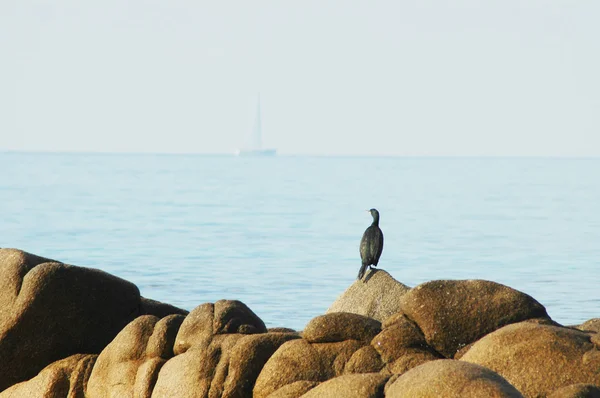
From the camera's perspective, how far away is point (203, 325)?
32.0 ft

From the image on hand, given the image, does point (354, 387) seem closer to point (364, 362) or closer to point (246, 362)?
point (364, 362)

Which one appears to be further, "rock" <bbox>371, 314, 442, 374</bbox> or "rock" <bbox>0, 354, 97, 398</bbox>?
"rock" <bbox>0, 354, 97, 398</bbox>

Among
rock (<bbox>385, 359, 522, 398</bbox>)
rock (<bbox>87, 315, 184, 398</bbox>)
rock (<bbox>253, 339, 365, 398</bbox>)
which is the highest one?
rock (<bbox>385, 359, 522, 398</bbox>)

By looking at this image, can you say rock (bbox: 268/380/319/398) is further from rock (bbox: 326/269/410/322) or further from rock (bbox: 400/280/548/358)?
rock (bbox: 326/269/410/322)

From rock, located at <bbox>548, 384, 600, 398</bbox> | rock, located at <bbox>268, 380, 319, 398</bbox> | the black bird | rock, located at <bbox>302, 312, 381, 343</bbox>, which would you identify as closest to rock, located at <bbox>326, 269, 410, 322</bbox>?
the black bird

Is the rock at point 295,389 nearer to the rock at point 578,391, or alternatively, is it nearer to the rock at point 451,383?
the rock at point 451,383

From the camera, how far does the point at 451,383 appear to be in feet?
22.5

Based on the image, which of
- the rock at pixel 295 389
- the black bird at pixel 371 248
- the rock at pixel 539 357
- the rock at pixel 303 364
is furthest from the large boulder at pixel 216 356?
the black bird at pixel 371 248

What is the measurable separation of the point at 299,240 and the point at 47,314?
105ft

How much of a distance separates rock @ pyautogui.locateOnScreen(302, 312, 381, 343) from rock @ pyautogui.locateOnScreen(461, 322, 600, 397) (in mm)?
1197

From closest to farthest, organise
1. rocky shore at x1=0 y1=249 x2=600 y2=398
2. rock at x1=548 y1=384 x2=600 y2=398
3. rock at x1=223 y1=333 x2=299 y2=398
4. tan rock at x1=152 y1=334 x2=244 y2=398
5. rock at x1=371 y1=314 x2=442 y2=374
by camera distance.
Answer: rock at x1=548 y1=384 x2=600 y2=398 → rocky shore at x1=0 y1=249 x2=600 y2=398 → rock at x1=371 y1=314 x2=442 y2=374 → rock at x1=223 y1=333 x2=299 y2=398 → tan rock at x1=152 y1=334 x2=244 y2=398

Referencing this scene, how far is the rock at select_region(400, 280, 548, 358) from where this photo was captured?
29.5 feet

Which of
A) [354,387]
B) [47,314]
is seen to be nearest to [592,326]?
[354,387]

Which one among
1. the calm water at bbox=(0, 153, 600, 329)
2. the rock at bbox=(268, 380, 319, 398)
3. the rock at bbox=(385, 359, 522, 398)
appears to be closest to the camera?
the rock at bbox=(385, 359, 522, 398)
